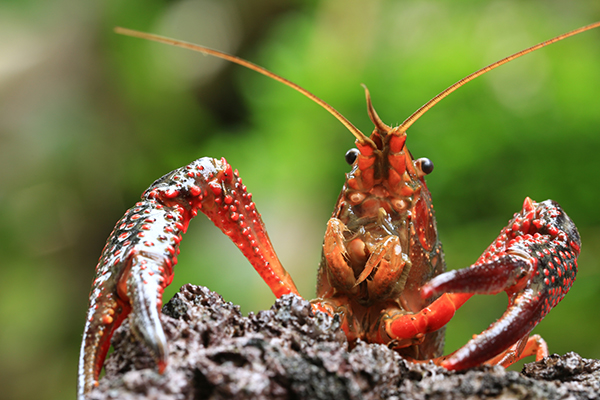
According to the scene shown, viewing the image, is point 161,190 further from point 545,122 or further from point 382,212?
point 545,122

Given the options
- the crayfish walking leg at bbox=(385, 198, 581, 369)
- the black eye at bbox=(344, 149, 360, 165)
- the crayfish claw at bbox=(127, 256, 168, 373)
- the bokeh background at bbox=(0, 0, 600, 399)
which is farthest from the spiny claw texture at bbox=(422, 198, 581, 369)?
the bokeh background at bbox=(0, 0, 600, 399)

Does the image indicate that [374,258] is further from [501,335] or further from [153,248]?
[153,248]

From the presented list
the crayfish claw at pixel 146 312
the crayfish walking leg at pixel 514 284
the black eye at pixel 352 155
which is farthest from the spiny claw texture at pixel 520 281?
the black eye at pixel 352 155

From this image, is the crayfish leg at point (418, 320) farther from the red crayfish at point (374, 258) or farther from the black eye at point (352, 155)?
the black eye at point (352, 155)

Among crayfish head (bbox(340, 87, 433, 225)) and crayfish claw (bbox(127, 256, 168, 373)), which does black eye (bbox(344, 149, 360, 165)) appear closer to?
crayfish head (bbox(340, 87, 433, 225))

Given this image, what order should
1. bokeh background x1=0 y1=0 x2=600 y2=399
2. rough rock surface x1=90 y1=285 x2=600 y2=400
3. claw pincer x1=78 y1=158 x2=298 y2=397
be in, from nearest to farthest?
rough rock surface x1=90 y1=285 x2=600 y2=400 < claw pincer x1=78 y1=158 x2=298 y2=397 < bokeh background x1=0 y1=0 x2=600 y2=399

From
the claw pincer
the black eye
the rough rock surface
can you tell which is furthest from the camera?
the black eye

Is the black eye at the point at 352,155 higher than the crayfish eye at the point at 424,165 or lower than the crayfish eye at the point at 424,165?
higher
